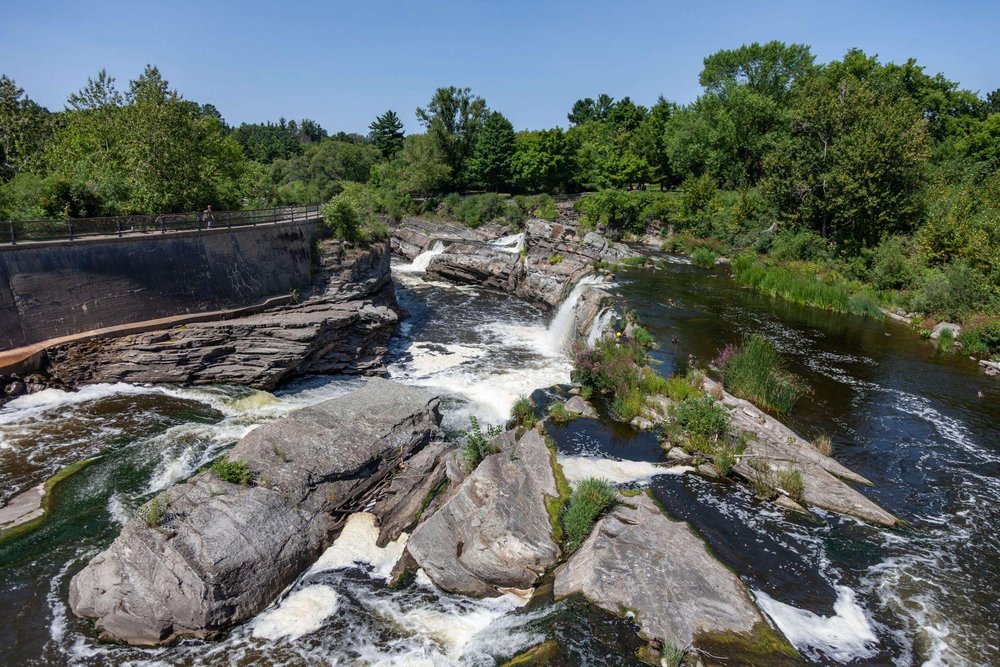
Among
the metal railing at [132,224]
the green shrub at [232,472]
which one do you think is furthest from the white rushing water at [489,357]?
the metal railing at [132,224]

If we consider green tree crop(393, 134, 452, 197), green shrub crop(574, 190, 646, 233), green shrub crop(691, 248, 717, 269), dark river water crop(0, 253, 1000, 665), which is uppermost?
green tree crop(393, 134, 452, 197)

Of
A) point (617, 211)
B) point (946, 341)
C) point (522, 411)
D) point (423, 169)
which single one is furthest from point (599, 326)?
point (423, 169)

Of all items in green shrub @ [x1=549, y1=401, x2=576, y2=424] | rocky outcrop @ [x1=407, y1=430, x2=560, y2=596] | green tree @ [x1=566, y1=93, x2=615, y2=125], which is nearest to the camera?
rocky outcrop @ [x1=407, y1=430, x2=560, y2=596]

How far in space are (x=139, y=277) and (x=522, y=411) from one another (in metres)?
16.5

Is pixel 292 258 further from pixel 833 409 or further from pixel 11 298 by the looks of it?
pixel 833 409

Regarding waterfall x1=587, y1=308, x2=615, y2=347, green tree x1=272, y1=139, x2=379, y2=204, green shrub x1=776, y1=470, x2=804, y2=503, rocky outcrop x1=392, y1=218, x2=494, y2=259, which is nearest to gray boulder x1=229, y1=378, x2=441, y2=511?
green shrub x1=776, y1=470, x2=804, y2=503

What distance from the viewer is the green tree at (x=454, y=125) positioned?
6481 cm

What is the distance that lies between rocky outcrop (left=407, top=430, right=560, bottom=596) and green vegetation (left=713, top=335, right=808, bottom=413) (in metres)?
9.96

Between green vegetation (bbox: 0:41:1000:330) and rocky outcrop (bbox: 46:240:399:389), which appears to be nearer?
rocky outcrop (bbox: 46:240:399:389)

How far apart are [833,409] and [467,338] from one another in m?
16.9

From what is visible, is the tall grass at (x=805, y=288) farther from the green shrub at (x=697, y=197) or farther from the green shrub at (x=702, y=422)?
the green shrub at (x=702, y=422)

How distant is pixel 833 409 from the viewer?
19.2 m

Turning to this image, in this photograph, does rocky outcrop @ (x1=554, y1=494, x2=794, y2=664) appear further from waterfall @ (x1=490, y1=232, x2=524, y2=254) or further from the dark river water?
waterfall @ (x1=490, y1=232, x2=524, y2=254)

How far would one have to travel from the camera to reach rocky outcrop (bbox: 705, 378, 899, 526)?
13539 mm
